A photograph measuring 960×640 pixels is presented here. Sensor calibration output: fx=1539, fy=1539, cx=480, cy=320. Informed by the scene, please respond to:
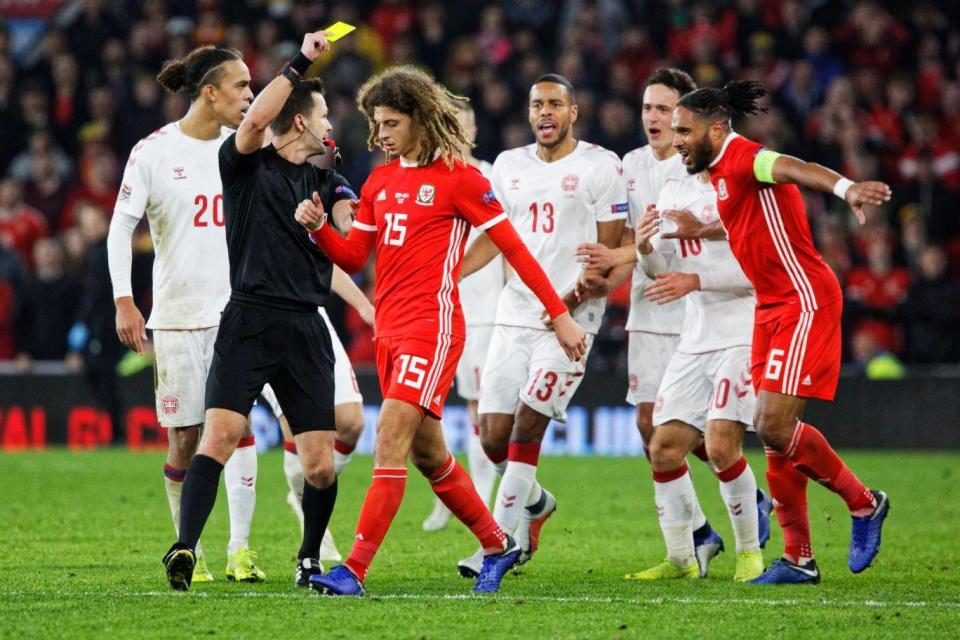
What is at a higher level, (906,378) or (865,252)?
(865,252)

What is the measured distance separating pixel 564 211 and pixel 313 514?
2373mm

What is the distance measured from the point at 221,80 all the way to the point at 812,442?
3.62 metres

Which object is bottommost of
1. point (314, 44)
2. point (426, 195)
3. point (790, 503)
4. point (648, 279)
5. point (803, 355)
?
point (790, 503)

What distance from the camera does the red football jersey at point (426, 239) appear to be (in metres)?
7.27

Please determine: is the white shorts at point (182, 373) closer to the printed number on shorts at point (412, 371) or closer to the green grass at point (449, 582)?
the green grass at point (449, 582)

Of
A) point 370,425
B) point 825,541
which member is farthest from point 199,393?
point 370,425

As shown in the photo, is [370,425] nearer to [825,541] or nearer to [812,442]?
[825,541]

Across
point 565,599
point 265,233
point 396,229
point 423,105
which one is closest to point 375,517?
point 565,599

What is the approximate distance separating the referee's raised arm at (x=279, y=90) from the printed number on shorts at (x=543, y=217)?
214cm

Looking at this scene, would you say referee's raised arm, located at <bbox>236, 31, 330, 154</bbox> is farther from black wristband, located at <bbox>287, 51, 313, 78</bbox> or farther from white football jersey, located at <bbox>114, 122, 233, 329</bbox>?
white football jersey, located at <bbox>114, 122, 233, 329</bbox>

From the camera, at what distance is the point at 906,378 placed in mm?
16422

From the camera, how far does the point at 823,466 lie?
7.96 metres

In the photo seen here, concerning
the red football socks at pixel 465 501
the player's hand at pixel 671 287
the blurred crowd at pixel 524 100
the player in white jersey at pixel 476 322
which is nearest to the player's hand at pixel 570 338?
the red football socks at pixel 465 501

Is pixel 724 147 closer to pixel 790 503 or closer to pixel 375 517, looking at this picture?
pixel 790 503
